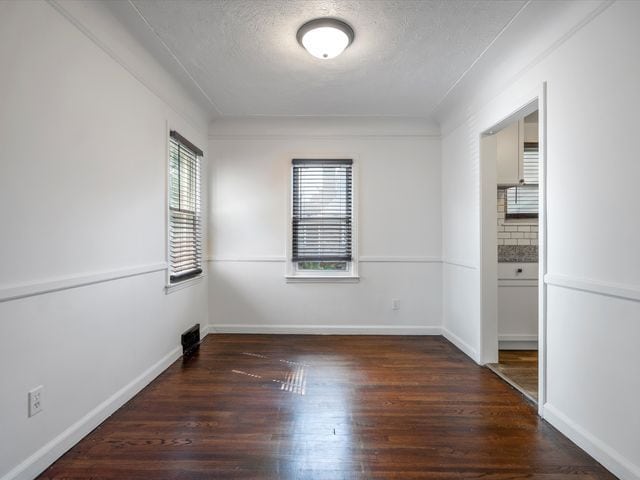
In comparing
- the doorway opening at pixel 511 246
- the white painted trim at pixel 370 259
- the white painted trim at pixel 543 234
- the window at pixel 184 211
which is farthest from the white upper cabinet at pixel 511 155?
the window at pixel 184 211

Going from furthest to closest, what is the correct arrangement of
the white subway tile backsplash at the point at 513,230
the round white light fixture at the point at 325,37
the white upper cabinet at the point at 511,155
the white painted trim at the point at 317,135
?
the white painted trim at the point at 317,135
the white subway tile backsplash at the point at 513,230
the white upper cabinet at the point at 511,155
the round white light fixture at the point at 325,37

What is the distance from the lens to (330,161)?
13.3ft

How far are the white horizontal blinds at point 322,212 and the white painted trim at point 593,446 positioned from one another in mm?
2444

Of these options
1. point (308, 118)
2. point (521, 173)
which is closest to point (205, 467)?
point (308, 118)

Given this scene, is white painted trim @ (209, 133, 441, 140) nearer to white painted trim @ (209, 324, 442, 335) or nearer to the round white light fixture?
the round white light fixture

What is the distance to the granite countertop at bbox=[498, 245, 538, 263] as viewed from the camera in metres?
3.59

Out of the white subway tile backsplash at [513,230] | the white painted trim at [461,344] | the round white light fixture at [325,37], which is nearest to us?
the round white light fixture at [325,37]

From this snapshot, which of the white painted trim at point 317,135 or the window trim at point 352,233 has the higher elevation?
the white painted trim at point 317,135

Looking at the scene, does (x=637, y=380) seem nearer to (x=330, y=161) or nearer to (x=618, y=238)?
→ (x=618, y=238)

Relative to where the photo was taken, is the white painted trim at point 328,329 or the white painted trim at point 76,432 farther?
the white painted trim at point 328,329

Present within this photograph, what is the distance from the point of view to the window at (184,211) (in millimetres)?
3145

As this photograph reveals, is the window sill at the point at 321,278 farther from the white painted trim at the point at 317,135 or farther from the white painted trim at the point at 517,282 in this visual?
the white painted trim at the point at 317,135

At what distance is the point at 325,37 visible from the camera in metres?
2.24

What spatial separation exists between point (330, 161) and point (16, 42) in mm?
2933
